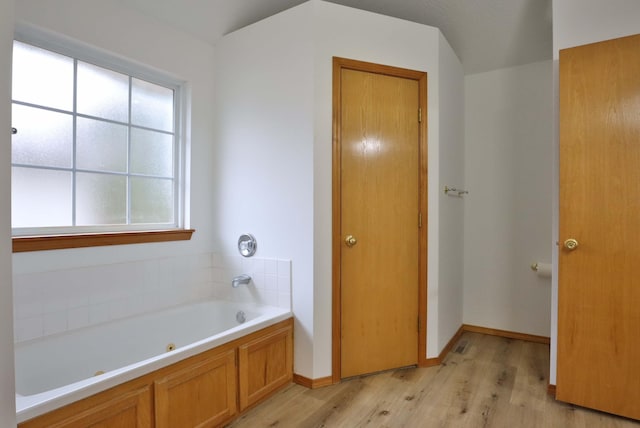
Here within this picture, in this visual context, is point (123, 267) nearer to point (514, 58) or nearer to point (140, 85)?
point (140, 85)

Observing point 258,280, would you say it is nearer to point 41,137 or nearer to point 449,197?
point 41,137

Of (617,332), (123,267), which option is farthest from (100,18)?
(617,332)

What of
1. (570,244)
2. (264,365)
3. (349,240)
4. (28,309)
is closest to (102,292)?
(28,309)

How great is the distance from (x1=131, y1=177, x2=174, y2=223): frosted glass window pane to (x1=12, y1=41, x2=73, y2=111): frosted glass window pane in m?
0.59

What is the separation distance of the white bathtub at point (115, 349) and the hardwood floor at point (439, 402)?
1.60 ft

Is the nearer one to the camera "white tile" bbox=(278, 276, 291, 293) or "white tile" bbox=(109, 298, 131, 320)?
"white tile" bbox=(109, 298, 131, 320)

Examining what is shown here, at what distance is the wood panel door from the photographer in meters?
1.82

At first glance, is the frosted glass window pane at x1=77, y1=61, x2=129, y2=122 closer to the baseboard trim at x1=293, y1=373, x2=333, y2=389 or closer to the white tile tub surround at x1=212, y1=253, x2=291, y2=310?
the white tile tub surround at x1=212, y1=253, x2=291, y2=310

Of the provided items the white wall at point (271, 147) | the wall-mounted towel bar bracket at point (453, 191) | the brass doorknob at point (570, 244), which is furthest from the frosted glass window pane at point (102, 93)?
the brass doorknob at point (570, 244)

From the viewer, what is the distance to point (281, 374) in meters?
2.19

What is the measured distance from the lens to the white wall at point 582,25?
6.28ft

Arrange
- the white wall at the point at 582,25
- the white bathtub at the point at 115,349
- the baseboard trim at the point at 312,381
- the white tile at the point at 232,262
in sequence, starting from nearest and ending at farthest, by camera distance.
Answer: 1. the white bathtub at the point at 115,349
2. the white wall at the point at 582,25
3. the baseboard trim at the point at 312,381
4. the white tile at the point at 232,262

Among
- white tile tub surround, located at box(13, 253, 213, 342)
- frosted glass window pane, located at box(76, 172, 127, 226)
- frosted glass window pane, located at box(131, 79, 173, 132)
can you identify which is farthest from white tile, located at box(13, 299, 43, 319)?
frosted glass window pane, located at box(131, 79, 173, 132)

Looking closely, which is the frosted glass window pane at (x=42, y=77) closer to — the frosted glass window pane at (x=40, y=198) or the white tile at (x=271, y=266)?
the frosted glass window pane at (x=40, y=198)
